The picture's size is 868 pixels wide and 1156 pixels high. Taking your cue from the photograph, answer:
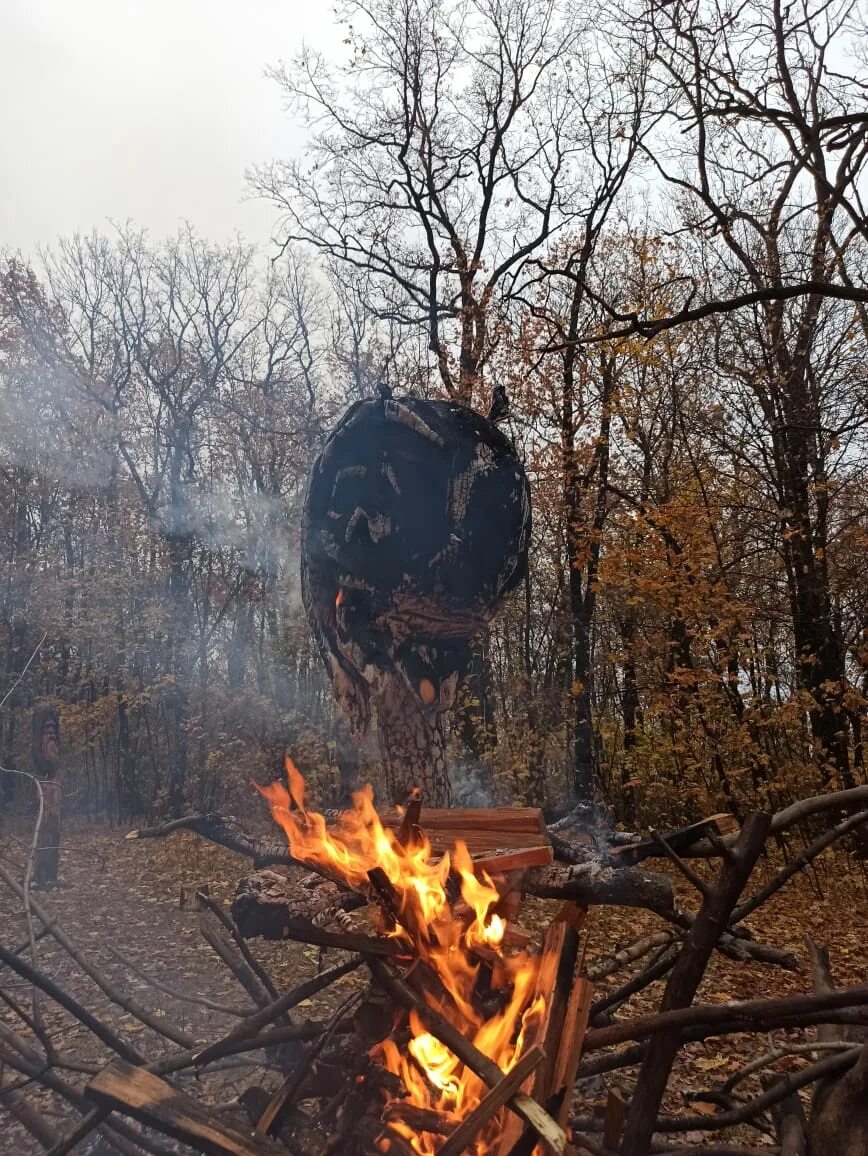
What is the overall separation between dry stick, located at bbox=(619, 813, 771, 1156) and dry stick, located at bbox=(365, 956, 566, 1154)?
0.61 ft

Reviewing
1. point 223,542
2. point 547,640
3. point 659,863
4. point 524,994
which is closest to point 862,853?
point 659,863

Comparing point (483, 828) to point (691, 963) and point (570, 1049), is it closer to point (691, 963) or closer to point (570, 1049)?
point (570, 1049)

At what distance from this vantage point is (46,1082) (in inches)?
90.9

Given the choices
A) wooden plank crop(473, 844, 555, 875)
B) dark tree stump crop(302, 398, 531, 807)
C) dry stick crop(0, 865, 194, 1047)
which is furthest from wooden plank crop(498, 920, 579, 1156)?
dry stick crop(0, 865, 194, 1047)

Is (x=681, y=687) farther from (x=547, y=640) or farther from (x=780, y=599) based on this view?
(x=547, y=640)

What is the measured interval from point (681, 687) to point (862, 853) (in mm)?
2873

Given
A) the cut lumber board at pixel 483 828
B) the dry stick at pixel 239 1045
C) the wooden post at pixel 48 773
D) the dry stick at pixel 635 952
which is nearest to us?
the dry stick at pixel 239 1045

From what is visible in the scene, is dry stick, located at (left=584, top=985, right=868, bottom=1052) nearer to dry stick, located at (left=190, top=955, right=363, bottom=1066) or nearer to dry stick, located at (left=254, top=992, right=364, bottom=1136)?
dry stick, located at (left=190, top=955, right=363, bottom=1066)

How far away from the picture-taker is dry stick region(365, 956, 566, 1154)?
158cm

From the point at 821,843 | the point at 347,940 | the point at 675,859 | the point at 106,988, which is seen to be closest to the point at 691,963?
the point at 675,859

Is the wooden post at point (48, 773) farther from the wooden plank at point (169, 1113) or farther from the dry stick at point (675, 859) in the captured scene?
the dry stick at point (675, 859)

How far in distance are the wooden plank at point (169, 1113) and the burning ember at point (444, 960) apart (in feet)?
1.35

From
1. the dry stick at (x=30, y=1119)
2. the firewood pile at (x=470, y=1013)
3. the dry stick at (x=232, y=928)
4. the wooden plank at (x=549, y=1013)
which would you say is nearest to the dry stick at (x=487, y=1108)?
the firewood pile at (x=470, y=1013)

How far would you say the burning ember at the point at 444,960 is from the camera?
2.12 metres
